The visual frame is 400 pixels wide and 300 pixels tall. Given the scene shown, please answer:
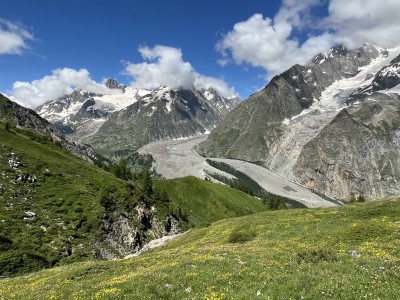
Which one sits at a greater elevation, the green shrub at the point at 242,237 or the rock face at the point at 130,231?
the green shrub at the point at 242,237

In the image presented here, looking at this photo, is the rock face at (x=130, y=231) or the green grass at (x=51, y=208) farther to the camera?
the rock face at (x=130, y=231)

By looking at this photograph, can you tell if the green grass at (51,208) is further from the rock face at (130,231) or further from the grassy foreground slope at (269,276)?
the grassy foreground slope at (269,276)

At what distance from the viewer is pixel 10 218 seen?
61250 millimetres

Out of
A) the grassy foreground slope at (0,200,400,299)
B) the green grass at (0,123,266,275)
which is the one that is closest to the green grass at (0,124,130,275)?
the green grass at (0,123,266,275)

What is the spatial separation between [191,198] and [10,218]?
9906 cm

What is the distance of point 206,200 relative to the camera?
155 metres

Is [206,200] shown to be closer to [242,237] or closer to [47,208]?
[47,208]

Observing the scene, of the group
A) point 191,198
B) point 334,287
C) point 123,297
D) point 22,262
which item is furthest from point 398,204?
point 191,198

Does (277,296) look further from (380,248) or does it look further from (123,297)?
(380,248)

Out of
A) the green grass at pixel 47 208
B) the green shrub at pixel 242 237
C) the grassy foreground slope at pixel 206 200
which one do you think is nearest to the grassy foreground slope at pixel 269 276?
the green shrub at pixel 242 237

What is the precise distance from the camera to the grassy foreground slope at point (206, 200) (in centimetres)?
14538

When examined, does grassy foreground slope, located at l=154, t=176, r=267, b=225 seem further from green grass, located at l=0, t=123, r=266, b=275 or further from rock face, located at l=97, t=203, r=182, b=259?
green grass, located at l=0, t=123, r=266, b=275

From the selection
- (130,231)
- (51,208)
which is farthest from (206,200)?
(51,208)

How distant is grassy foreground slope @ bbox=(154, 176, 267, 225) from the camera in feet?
477
